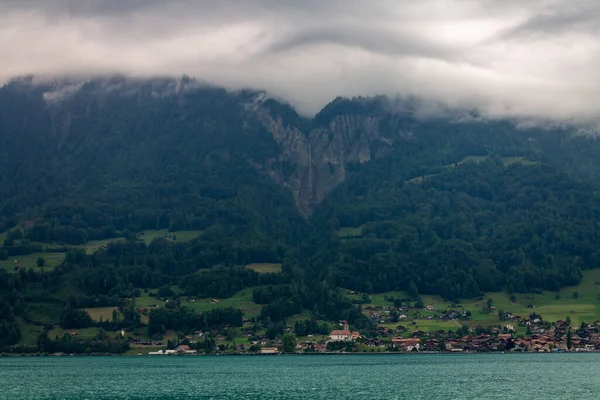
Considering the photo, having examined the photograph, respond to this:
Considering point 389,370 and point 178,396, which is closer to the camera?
point 178,396

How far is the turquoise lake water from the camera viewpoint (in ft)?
360

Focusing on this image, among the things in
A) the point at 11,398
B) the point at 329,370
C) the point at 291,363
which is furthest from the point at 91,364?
the point at 11,398

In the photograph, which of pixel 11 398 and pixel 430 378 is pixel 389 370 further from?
pixel 11 398

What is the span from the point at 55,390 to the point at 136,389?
11.0 m

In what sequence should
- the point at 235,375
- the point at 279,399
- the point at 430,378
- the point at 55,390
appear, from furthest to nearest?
the point at 235,375, the point at 430,378, the point at 55,390, the point at 279,399

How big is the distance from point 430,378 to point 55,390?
57303 mm

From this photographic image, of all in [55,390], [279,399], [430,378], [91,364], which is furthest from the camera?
[91,364]

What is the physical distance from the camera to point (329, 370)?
15775 centimetres

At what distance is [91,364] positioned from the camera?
611ft

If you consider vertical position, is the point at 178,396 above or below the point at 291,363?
above

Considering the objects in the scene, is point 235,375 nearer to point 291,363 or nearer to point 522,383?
point 291,363

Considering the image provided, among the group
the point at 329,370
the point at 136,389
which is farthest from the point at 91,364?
the point at 136,389

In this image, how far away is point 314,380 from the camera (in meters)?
135

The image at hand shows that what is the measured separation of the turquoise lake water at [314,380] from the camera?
10969cm
